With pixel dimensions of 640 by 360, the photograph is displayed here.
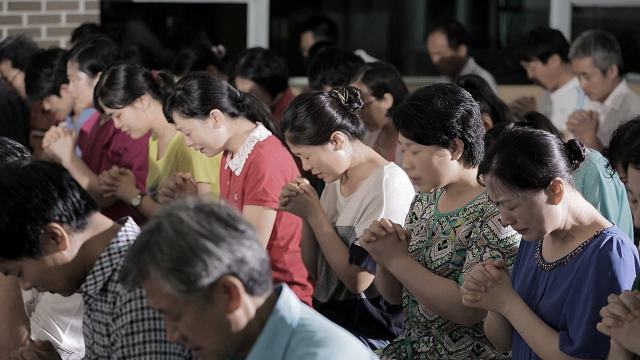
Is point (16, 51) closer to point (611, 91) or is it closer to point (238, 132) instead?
point (238, 132)

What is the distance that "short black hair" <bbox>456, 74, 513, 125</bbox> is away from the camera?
119 inches

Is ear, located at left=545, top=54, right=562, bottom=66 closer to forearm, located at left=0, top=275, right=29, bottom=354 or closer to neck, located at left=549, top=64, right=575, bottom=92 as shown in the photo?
neck, located at left=549, top=64, right=575, bottom=92

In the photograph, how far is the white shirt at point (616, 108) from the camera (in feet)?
14.2

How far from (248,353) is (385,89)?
2.15 m

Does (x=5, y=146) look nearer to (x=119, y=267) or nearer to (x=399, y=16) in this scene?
(x=119, y=267)

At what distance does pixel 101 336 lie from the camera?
1814 millimetres

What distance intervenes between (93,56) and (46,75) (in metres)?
0.28

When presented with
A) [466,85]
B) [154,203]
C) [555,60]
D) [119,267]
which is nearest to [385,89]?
[466,85]

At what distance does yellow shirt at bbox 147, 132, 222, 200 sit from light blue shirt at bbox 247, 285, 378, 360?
1.78m

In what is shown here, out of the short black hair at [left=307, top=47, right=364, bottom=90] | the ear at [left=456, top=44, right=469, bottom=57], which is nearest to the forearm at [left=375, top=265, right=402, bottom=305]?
the short black hair at [left=307, top=47, right=364, bottom=90]

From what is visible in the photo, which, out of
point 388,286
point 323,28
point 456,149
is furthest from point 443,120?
point 323,28

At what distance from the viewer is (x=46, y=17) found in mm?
5379

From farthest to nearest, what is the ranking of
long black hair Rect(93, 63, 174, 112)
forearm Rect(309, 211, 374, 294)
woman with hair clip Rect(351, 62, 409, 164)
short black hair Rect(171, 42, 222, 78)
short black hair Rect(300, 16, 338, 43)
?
short black hair Rect(300, 16, 338, 43) < short black hair Rect(171, 42, 222, 78) < woman with hair clip Rect(351, 62, 409, 164) < long black hair Rect(93, 63, 174, 112) < forearm Rect(309, 211, 374, 294)

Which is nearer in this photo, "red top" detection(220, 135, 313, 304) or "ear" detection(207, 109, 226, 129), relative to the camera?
"red top" detection(220, 135, 313, 304)
